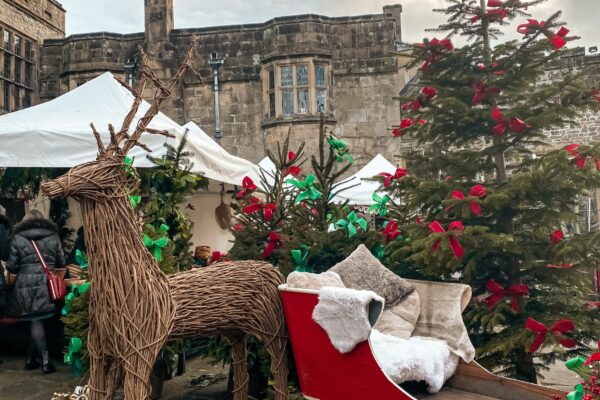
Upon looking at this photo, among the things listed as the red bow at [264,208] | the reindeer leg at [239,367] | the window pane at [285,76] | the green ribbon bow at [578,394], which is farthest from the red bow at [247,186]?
the window pane at [285,76]

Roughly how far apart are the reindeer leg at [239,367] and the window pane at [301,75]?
1210cm

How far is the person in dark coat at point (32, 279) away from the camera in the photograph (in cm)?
629

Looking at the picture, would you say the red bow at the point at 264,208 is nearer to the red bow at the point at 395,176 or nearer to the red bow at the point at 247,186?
the red bow at the point at 247,186

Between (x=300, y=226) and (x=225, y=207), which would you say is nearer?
(x=300, y=226)

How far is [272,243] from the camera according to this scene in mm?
4855

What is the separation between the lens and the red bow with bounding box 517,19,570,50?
4.23 m

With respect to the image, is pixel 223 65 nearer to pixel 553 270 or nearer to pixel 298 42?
pixel 298 42

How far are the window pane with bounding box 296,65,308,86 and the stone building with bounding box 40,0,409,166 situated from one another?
28 millimetres

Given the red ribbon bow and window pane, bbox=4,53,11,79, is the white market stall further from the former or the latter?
window pane, bbox=4,53,11,79

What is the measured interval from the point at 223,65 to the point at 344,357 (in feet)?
46.0

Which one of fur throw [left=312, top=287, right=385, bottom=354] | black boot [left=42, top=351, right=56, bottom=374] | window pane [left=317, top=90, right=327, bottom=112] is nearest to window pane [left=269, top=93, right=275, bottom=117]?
window pane [left=317, top=90, right=327, bottom=112]

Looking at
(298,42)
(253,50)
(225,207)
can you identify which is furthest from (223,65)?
(225,207)

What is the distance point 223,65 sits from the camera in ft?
53.4

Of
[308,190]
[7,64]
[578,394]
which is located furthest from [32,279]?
[7,64]
